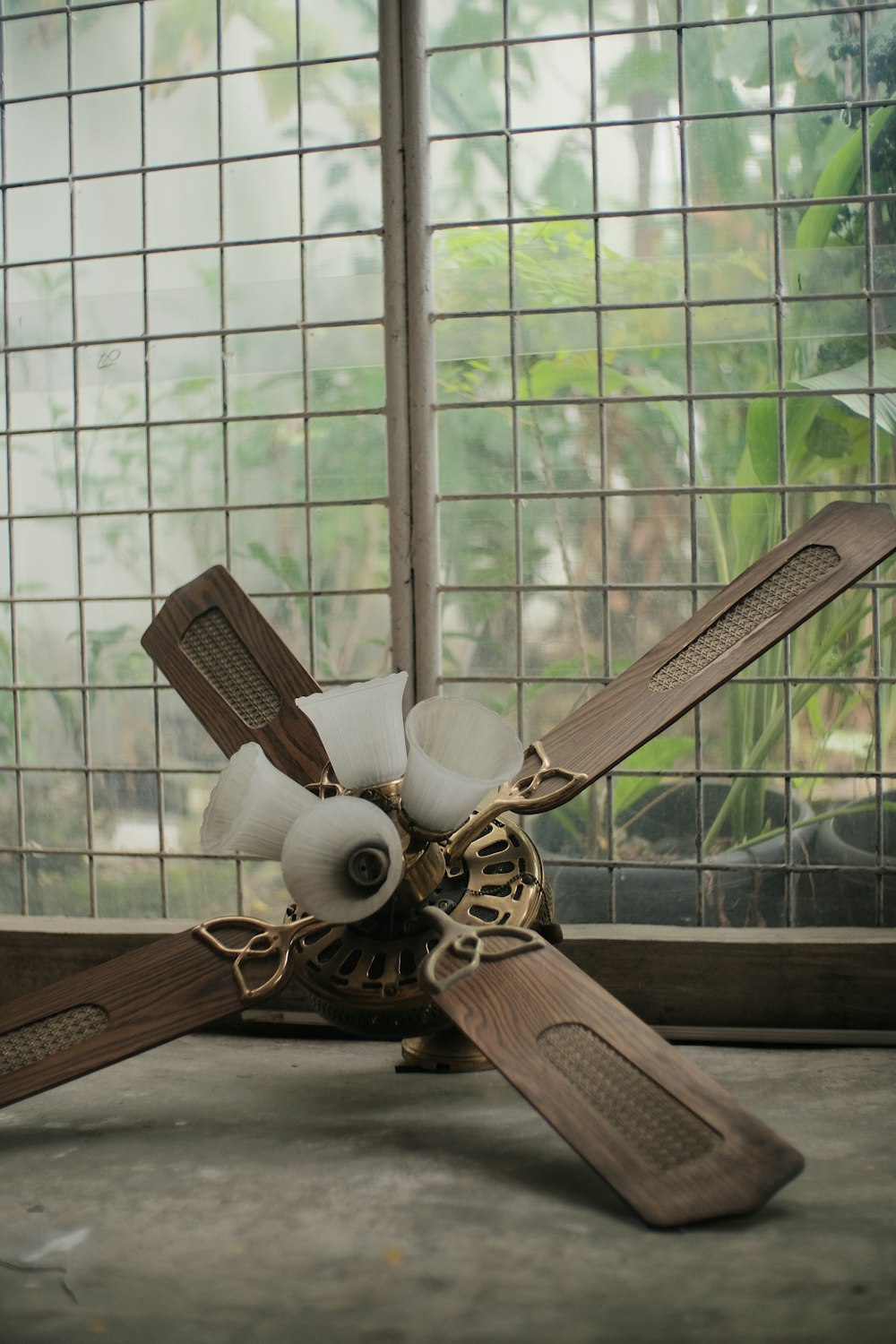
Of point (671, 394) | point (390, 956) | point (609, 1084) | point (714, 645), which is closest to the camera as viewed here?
point (609, 1084)

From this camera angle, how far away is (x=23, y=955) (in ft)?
9.24

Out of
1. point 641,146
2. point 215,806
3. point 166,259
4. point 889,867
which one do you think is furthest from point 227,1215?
point 641,146

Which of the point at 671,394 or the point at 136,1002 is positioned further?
the point at 671,394

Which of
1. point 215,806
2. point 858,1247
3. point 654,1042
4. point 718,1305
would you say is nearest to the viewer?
point 718,1305

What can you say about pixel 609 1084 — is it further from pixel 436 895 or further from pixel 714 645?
pixel 714 645

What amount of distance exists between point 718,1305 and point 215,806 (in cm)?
105

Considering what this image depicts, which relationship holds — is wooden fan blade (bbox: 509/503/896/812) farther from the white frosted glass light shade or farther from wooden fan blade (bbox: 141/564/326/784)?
wooden fan blade (bbox: 141/564/326/784)

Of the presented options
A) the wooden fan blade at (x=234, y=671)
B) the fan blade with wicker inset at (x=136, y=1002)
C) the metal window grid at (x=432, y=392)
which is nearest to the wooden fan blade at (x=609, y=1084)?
the fan blade with wicker inset at (x=136, y=1002)

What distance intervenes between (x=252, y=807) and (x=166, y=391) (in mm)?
1414

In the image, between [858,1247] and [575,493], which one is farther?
[575,493]

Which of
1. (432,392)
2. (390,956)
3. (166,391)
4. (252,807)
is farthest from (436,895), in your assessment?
(166,391)

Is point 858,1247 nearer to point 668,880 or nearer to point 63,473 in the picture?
point 668,880

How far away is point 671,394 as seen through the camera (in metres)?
2.68

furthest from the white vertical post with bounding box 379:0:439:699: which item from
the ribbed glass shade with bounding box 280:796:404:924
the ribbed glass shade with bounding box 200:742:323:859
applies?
the ribbed glass shade with bounding box 280:796:404:924
